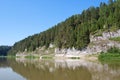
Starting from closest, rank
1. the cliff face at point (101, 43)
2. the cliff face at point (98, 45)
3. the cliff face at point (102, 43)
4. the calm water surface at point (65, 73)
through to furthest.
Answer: the calm water surface at point (65, 73) < the cliff face at point (102, 43) < the cliff face at point (101, 43) < the cliff face at point (98, 45)

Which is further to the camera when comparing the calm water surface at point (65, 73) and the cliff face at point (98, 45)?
the cliff face at point (98, 45)

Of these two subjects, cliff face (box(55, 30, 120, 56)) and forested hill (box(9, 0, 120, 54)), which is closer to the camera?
cliff face (box(55, 30, 120, 56))

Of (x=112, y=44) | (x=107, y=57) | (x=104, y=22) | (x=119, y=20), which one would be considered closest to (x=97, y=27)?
(x=104, y=22)

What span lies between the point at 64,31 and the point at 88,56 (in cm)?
4913

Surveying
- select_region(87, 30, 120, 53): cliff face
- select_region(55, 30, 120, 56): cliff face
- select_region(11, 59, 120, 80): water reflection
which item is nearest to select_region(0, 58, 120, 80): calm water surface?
select_region(11, 59, 120, 80): water reflection

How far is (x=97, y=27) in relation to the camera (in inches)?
4857

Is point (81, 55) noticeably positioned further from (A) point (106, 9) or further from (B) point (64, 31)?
(B) point (64, 31)

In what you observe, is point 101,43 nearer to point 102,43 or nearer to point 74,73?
point 102,43

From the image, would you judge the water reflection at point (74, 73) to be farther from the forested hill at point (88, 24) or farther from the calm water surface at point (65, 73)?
the forested hill at point (88, 24)

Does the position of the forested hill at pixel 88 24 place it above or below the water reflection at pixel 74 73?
above

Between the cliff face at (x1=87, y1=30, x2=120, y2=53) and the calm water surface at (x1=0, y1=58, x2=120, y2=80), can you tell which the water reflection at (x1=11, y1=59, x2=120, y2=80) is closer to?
the calm water surface at (x1=0, y1=58, x2=120, y2=80)

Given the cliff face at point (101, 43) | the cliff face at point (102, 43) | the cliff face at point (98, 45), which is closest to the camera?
the cliff face at point (102, 43)

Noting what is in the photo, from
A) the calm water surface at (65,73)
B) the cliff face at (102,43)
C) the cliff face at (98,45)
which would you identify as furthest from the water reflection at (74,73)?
the cliff face at (98,45)

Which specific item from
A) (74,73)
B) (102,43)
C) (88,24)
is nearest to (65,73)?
(74,73)
